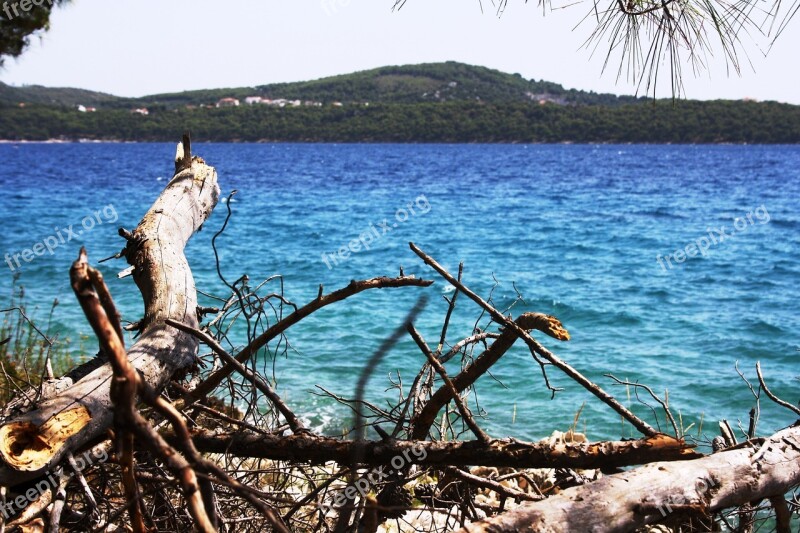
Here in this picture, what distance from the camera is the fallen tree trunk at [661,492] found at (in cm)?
163

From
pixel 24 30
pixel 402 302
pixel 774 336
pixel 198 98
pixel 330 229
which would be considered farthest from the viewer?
pixel 198 98

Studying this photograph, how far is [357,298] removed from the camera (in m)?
10.8

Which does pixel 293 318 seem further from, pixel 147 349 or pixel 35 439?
pixel 35 439

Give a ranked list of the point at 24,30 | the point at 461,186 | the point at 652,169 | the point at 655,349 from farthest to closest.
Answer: the point at 652,169 → the point at 461,186 → the point at 655,349 → the point at 24,30

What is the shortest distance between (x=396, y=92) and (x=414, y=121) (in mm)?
21875

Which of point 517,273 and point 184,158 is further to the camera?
point 517,273

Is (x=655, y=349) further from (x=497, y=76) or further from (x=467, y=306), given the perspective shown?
(x=497, y=76)

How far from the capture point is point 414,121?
94.1 metres

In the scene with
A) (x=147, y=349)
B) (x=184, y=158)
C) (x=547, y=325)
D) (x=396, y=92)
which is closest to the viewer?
(x=147, y=349)

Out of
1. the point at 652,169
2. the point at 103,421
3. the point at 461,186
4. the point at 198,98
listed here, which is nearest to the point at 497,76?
the point at 198,98

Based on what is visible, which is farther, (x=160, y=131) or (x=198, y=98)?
(x=198, y=98)

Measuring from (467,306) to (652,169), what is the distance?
44880 mm

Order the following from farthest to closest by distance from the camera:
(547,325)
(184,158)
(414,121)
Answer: (414,121) < (184,158) < (547,325)

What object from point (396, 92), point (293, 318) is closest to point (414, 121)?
point (396, 92)
